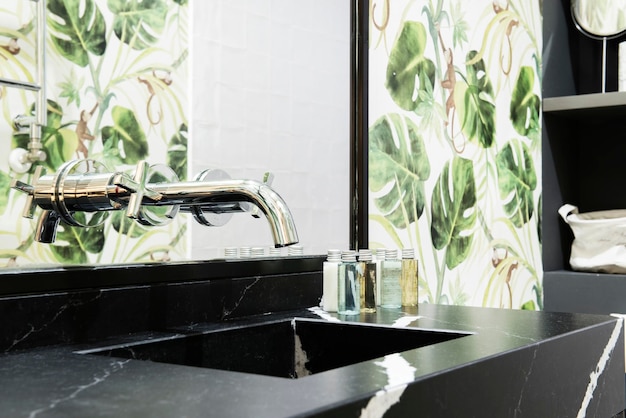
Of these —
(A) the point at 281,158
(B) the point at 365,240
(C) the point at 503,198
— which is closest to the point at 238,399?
(A) the point at 281,158

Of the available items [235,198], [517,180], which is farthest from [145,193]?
[517,180]

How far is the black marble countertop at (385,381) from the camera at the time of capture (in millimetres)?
698

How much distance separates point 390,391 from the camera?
2.48 feet

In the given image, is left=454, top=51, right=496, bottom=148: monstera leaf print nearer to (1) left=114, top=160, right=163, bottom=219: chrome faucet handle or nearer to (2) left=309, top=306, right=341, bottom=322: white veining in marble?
(2) left=309, top=306, right=341, bottom=322: white veining in marble

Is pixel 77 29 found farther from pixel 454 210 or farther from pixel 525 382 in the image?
pixel 454 210

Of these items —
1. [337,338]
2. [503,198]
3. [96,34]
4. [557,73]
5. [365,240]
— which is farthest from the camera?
[557,73]

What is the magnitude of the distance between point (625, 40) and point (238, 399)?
7.85ft

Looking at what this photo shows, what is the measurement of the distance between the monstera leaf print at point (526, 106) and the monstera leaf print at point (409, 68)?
1.68 feet

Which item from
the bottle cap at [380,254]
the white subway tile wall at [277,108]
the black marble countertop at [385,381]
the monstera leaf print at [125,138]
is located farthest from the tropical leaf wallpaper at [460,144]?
the monstera leaf print at [125,138]

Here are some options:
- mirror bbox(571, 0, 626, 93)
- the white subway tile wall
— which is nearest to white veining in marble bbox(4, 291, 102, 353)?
the white subway tile wall

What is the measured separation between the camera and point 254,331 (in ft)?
4.11

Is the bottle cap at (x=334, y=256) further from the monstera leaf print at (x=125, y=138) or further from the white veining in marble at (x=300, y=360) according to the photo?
the monstera leaf print at (x=125, y=138)

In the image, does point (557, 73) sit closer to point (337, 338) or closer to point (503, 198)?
point (503, 198)

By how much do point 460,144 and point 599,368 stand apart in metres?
0.92
